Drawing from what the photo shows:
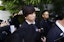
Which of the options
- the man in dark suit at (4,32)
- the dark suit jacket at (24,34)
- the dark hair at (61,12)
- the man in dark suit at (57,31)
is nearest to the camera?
the dark hair at (61,12)

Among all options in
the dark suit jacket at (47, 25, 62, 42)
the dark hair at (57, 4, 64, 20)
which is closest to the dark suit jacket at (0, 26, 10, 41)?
the dark suit jacket at (47, 25, 62, 42)

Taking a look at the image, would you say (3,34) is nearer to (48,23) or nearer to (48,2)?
(48,23)

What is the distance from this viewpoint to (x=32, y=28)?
15.4 ft

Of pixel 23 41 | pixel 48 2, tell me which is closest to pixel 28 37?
pixel 23 41

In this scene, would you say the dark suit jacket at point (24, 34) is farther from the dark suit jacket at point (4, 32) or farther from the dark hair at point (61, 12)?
the dark hair at point (61, 12)

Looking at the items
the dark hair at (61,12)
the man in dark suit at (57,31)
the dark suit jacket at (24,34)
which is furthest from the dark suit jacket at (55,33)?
the dark suit jacket at (24,34)

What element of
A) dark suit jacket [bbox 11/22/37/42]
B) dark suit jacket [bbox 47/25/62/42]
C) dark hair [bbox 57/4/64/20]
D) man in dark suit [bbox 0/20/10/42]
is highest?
dark hair [bbox 57/4/64/20]

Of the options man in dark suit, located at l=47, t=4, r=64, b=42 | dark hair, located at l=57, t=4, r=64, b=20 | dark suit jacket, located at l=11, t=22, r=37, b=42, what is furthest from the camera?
dark suit jacket, located at l=11, t=22, r=37, b=42

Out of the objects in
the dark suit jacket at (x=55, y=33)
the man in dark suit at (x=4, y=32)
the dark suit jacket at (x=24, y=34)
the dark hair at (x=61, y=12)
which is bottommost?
the man in dark suit at (x=4, y=32)

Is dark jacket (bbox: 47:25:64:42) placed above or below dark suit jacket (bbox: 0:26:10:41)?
above

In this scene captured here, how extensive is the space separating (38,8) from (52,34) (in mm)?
8996

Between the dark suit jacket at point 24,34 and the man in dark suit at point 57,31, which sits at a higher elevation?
the man in dark suit at point 57,31

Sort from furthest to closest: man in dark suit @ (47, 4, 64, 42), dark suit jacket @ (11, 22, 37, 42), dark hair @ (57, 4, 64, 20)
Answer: dark suit jacket @ (11, 22, 37, 42) → man in dark suit @ (47, 4, 64, 42) → dark hair @ (57, 4, 64, 20)

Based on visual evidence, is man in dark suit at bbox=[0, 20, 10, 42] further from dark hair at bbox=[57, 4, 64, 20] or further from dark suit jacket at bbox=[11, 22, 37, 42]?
dark hair at bbox=[57, 4, 64, 20]
